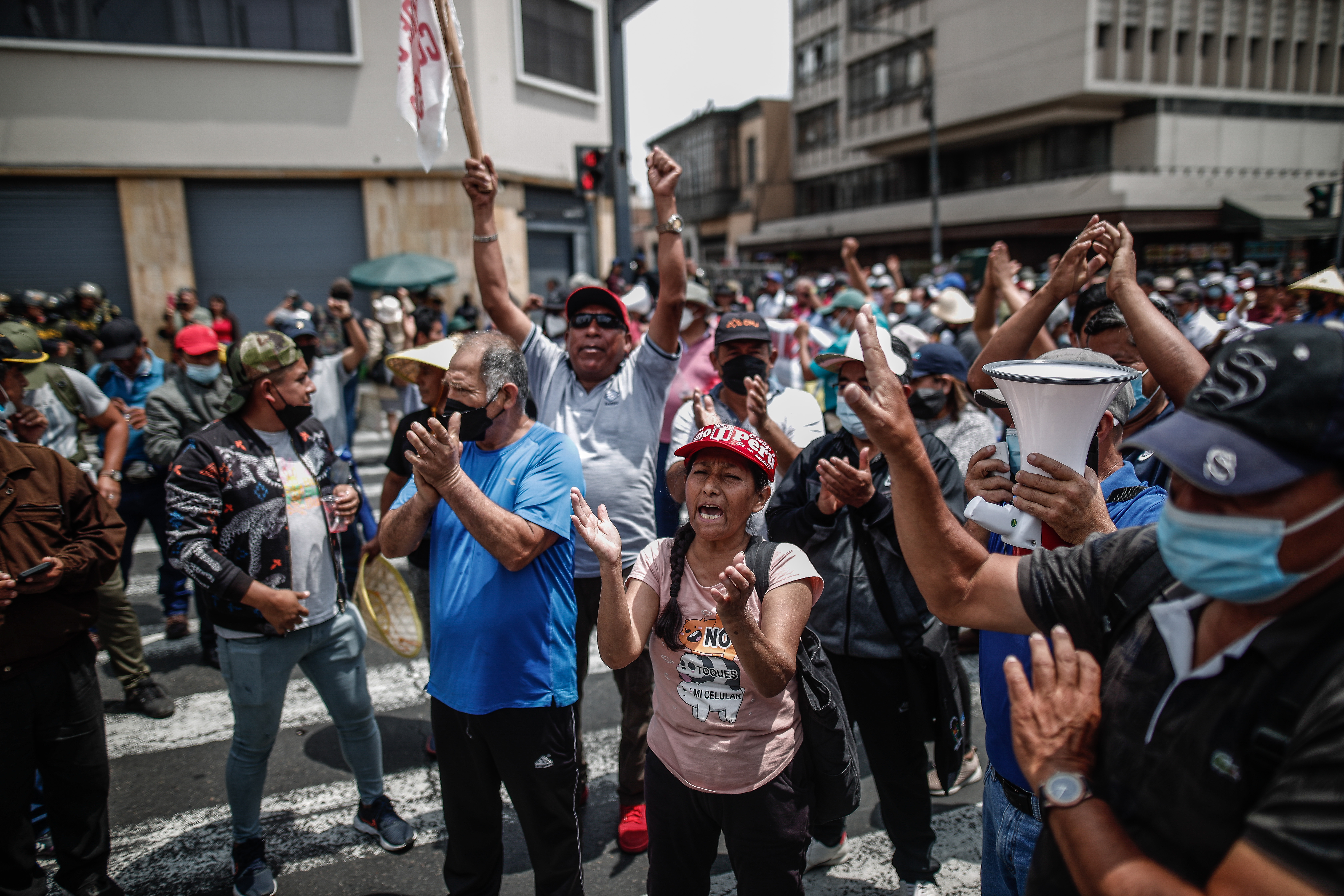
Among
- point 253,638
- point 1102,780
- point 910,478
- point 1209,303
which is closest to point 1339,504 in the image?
point 1102,780

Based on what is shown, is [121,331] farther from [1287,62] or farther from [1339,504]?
[1287,62]

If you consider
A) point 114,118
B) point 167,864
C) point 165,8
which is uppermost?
point 165,8

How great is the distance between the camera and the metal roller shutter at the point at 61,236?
16.4m

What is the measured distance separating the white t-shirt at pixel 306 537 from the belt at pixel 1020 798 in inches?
106

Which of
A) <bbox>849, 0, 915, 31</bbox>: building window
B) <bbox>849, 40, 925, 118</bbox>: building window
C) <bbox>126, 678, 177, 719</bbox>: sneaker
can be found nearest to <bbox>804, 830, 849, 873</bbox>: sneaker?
<bbox>126, 678, 177, 719</bbox>: sneaker

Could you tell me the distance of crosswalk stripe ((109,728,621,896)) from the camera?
11.1 ft

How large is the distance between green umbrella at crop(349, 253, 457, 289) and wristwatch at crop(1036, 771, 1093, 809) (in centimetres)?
1568

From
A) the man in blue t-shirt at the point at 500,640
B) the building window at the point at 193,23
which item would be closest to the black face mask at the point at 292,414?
the man in blue t-shirt at the point at 500,640

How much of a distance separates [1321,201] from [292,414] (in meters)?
19.1

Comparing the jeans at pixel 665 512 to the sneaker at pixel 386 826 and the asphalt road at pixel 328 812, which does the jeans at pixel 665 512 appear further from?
the sneaker at pixel 386 826

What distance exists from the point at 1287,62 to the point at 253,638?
4577 cm

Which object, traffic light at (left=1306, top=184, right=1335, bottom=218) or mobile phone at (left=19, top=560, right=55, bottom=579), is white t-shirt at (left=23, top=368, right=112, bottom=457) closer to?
mobile phone at (left=19, top=560, right=55, bottom=579)

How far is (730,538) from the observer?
2559 millimetres

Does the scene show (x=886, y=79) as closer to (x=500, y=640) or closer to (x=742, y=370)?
(x=742, y=370)
